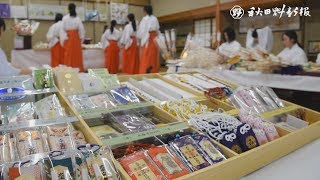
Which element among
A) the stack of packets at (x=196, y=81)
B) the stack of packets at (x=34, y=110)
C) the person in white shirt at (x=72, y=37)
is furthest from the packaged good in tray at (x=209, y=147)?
the person in white shirt at (x=72, y=37)

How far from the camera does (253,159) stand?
996mm

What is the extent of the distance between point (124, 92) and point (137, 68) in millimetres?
5387

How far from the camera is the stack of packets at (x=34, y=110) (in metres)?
1.15

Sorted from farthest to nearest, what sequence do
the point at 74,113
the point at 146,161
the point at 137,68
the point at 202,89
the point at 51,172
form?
the point at 137,68
the point at 202,89
the point at 74,113
the point at 146,161
the point at 51,172

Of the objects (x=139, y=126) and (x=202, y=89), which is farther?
(x=202, y=89)

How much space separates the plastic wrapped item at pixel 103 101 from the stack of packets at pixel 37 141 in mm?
249

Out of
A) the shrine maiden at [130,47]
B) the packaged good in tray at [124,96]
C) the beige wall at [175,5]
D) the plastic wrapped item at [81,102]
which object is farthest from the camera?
the beige wall at [175,5]

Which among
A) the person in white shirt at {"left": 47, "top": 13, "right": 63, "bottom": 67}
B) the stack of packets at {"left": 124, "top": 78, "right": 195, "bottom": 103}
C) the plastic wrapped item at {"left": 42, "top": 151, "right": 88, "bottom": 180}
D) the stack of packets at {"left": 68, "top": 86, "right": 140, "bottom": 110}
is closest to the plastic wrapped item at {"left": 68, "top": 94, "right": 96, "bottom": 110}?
the stack of packets at {"left": 68, "top": 86, "right": 140, "bottom": 110}

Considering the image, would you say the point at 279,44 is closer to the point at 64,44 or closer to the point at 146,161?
the point at 64,44

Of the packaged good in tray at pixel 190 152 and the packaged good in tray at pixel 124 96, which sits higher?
the packaged good in tray at pixel 124 96

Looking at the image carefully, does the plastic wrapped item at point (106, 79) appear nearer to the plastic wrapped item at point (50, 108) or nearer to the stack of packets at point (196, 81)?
the plastic wrapped item at point (50, 108)

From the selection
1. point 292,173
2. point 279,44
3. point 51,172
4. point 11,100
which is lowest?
point 292,173

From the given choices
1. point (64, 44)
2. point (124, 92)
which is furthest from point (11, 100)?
point (64, 44)

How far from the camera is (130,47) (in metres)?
6.64
